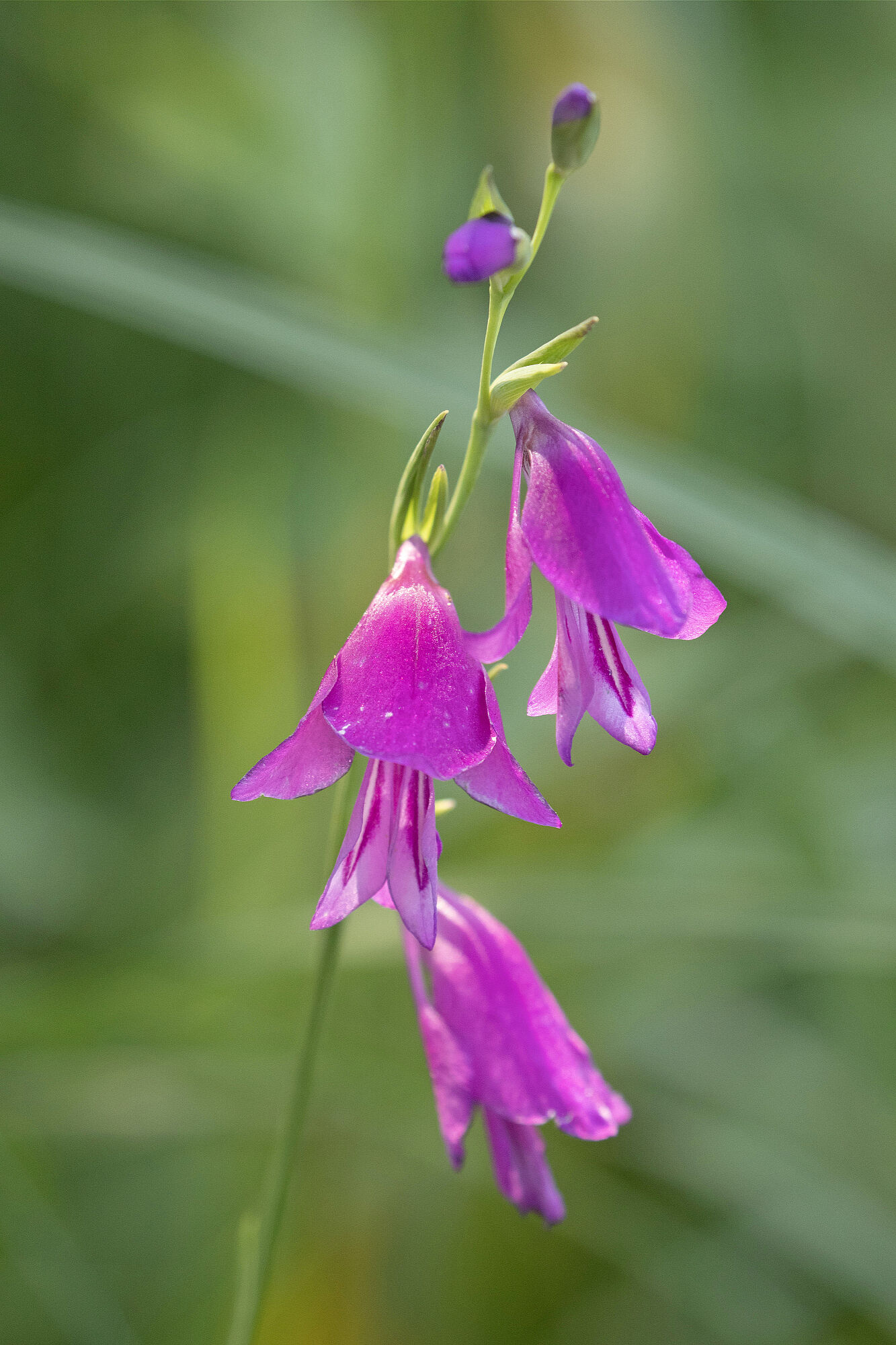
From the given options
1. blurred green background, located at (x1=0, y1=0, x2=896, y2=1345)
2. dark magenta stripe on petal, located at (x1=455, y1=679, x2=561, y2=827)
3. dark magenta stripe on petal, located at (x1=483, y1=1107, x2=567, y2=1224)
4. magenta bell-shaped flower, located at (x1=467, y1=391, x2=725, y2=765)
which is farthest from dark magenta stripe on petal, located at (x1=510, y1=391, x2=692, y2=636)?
blurred green background, located at (x1=0, y1=0, x2=896, y2=1345)

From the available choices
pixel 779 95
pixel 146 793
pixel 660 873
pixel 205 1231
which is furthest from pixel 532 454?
pixel 779 95

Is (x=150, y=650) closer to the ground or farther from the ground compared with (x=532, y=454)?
closer to the ground

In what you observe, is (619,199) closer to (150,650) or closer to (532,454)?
(150,650)

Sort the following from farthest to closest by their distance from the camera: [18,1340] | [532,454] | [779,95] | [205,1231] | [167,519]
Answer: [779,95], [167,519], [205,1231], [18,1340], [532,454]

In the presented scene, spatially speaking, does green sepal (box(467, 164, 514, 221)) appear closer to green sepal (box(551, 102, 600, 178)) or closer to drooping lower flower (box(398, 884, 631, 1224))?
green sepal (box(551, 102, 600, 178))

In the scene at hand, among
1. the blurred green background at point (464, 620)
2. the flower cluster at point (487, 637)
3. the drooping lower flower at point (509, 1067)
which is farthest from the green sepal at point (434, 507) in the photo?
the blurred green background at point (464, 620)

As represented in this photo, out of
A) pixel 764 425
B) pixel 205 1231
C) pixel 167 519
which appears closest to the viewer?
pixel 205 1231

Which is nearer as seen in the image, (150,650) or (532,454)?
(532,454)

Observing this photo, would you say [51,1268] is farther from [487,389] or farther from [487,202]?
[487,202]
